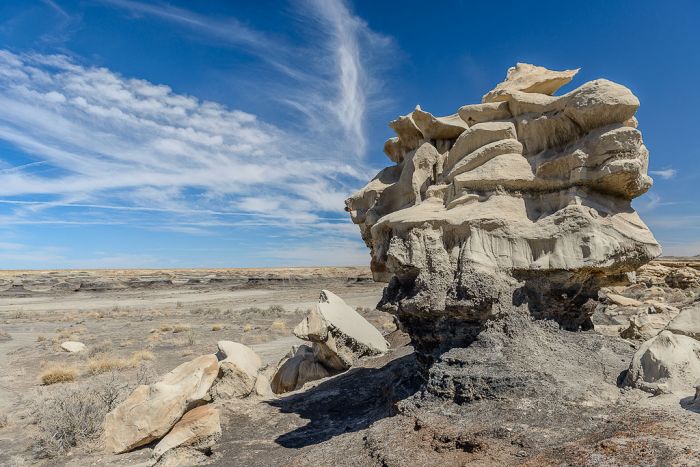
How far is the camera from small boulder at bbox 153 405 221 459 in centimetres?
620

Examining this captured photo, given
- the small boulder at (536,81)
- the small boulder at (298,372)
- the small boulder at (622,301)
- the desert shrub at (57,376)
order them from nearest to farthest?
the small boulder at (536,81)
the small boulder at (298,372)
the desert shrub at (57,376)
the small boulder at (622,301)

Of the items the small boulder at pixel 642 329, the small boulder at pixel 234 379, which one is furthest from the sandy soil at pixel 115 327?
the small boulder at pixel 642 329

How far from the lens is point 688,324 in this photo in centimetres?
625

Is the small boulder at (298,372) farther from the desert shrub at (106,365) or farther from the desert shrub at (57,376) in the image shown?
the desert shrub at (57,376)

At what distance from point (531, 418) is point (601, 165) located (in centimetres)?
302

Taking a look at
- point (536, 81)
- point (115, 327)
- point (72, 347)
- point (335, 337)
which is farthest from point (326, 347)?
point (115, 327)

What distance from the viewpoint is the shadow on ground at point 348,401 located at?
6473 millimetres

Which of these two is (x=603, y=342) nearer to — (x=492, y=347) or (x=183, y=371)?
(x=492, y=347)

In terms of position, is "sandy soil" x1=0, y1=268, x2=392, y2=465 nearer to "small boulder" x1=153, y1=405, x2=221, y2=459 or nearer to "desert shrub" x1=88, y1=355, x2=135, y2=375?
"desert shrub" x1=88, y1=355, x2=135, y2=375

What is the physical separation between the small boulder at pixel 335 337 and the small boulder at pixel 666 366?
18.2 feet

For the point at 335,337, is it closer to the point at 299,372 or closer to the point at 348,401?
the point at 299,372

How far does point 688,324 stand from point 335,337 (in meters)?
5.90

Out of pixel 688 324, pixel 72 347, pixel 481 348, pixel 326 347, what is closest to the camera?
pixel 481 348

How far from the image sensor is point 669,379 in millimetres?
4613
